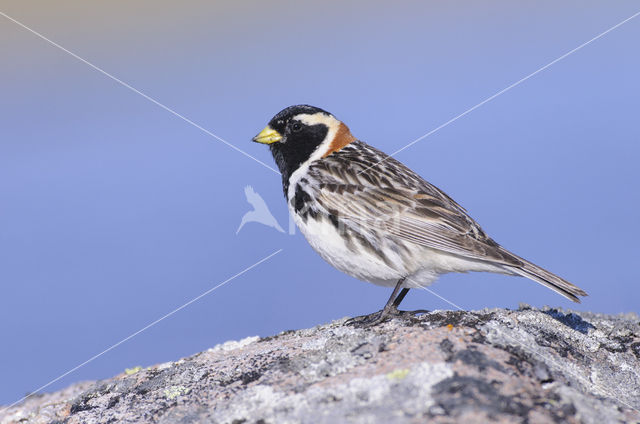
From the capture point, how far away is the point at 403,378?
4.36m

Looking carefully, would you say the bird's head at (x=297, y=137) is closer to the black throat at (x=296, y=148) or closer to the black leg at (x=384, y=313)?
the black throat at (x=296, y=148)

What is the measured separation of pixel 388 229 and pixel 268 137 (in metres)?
2.03

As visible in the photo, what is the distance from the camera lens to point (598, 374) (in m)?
5.54

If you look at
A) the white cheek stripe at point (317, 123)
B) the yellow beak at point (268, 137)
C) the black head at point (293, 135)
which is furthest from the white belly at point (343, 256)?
the yellow beak at point (268, 137)

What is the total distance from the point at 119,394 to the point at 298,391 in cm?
224

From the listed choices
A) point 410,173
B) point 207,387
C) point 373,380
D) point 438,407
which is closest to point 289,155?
point 410,173

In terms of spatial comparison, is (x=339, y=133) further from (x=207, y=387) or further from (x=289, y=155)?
(x=207, y=387)

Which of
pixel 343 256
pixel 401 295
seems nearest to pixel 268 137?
pixel 343 256

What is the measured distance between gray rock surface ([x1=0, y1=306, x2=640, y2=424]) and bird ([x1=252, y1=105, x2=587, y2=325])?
56 centimetres

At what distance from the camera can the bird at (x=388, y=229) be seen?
6.31 metres

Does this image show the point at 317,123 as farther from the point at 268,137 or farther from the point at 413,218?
the point at 413,218

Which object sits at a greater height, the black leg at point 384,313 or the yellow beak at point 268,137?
the yellow beak at point 268,137

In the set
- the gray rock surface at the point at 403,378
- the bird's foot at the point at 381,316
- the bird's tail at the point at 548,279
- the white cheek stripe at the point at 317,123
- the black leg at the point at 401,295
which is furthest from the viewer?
the white cheek stripe at the point at 317,123

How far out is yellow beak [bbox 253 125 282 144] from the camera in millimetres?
7586
